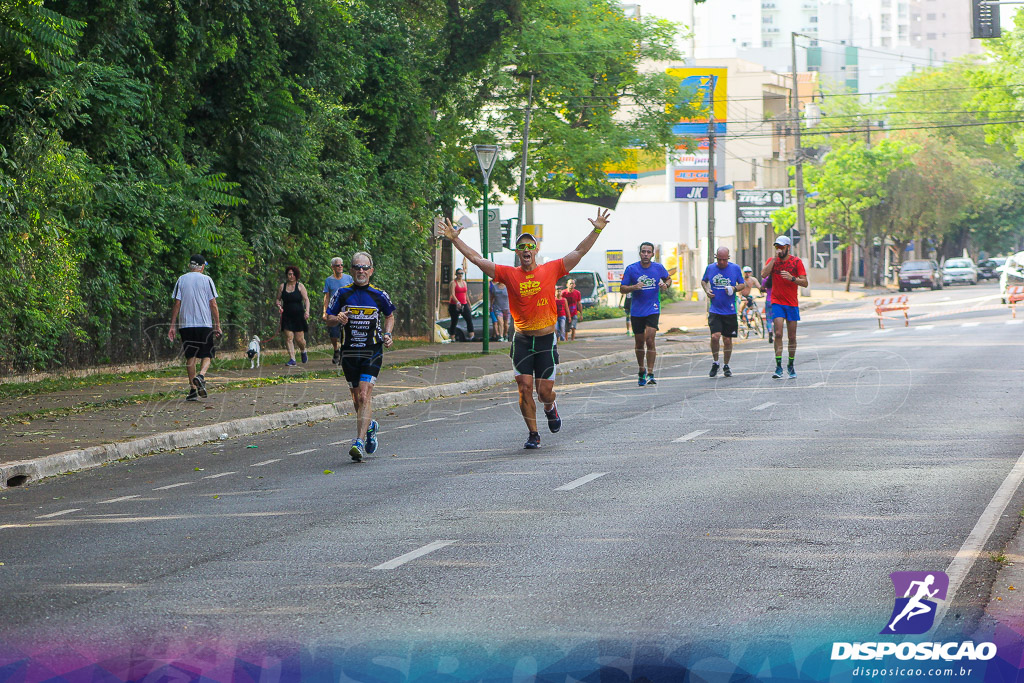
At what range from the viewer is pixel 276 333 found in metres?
24.1

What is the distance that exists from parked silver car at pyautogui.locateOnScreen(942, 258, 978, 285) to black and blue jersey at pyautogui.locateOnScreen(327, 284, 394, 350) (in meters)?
64.0

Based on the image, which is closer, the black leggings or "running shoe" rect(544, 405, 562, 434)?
"running shoe" rect(544, 405, 562, 434)

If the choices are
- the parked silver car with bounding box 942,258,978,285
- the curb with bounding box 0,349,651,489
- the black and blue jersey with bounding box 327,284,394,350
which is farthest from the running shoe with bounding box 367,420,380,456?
the parked silver car with bounding box 942,258,978,285

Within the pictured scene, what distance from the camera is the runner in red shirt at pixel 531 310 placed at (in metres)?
11.8

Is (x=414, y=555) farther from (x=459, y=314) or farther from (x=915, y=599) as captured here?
(x=459, y=314)

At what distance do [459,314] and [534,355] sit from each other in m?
19.2

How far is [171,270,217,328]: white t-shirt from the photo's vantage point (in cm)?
1633

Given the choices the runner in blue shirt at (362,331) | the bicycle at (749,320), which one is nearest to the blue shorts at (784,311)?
the runner in blue shirt at (362,331)

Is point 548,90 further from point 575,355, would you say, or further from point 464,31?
point 575,355

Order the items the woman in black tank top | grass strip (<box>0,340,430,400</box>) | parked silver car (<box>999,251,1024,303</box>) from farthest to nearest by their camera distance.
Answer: parked silver car (<box>999,251,1024,303</box>) → the woman in black tank top → grass strip (<box>0,340,430,400</box>)

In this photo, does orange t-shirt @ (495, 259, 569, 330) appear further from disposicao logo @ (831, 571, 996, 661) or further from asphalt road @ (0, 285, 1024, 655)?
disposicao logo @ (831, 571, 996, 661)

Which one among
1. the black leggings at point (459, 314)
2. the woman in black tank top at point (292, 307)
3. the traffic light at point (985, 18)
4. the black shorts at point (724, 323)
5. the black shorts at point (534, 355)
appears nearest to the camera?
the black shorts at point (534, 355)

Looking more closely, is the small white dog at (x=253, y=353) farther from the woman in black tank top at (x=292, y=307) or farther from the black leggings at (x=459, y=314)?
the black leggings at (x=459, y=314)

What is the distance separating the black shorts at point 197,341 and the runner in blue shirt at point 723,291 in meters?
7.20
